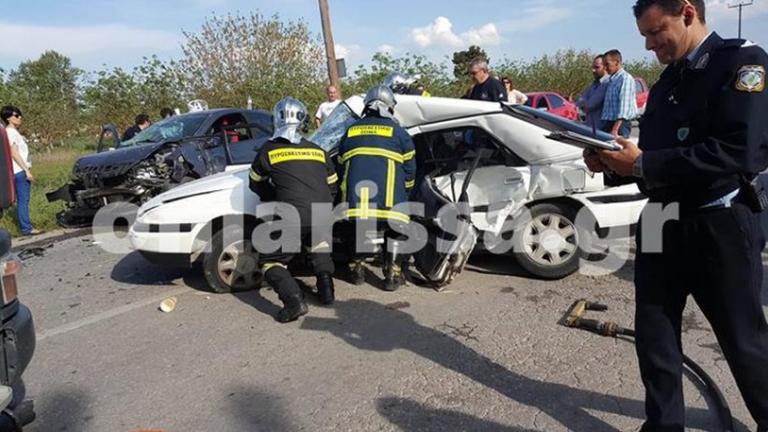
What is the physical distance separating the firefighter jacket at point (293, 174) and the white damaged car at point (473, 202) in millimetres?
437

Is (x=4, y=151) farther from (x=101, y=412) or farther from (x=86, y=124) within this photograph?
(x=86, y=124)

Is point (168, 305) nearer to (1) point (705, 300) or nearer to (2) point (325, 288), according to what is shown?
(2) point (325, 288)

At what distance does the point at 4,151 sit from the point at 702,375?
352 centimetres

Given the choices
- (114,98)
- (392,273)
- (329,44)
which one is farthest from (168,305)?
(114,98)

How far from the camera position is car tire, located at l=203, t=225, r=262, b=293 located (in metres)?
4.78

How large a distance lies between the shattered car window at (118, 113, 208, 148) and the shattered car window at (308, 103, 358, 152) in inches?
143

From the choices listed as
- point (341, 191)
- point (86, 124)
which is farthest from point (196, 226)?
point (86, 124)

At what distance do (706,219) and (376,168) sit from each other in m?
2.75

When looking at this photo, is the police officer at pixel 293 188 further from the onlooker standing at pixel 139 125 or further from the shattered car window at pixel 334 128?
the onlooker standing at pixel 139 125

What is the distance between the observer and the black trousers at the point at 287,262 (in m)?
4.29

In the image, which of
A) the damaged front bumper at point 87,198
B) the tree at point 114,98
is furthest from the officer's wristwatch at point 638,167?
the tree at point 114,98

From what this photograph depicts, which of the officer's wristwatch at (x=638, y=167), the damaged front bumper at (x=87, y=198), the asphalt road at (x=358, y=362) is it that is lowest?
the asphalt road at (x=358, y=362)

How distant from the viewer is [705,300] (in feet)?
7.32

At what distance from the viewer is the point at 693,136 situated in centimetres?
205
